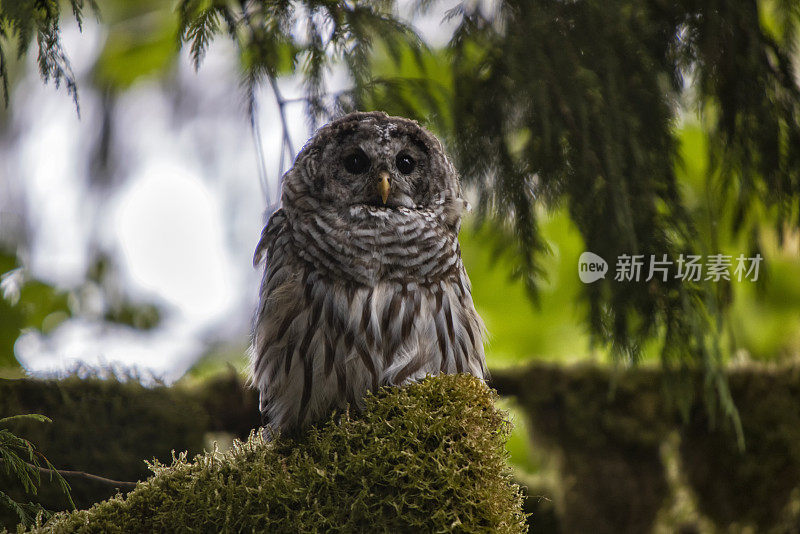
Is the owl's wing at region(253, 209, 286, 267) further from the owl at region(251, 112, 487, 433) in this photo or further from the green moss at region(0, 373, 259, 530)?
the green moss at region(0, 373, 259, 530)

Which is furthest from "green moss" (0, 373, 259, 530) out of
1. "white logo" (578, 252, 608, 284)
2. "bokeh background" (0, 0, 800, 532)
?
"white logo" (578, 252, 608, 284)

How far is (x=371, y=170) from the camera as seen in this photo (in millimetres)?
2275

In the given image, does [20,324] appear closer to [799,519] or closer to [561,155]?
[561,155]

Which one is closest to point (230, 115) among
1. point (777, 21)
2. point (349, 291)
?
point (349, 291)

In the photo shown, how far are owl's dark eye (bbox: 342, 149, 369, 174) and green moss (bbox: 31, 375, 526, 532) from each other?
2.72 feet

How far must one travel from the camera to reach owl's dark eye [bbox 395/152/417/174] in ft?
7.47

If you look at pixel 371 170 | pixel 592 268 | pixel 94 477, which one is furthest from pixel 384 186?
pixel 94 477

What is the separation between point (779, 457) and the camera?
3.95 meters

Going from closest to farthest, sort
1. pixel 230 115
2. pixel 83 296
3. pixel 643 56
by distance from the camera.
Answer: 1. pixel 643 56
2. pixel 230 115
3. pixel 83 296

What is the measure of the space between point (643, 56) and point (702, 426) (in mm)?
2792

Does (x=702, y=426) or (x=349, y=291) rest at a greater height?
(x=349, y=291)

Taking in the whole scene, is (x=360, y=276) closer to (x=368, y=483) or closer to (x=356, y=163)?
(x=356, y=163)

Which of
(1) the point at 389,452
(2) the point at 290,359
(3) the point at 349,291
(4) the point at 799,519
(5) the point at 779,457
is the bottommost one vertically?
(4) the point at 799,519

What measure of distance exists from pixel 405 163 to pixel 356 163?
0.53 ft
